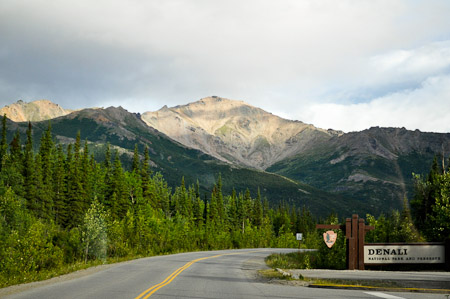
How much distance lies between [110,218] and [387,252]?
144ft

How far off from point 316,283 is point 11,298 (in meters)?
11.9

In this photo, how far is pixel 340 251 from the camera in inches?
1102

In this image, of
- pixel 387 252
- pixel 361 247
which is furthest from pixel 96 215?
pixel 387 252

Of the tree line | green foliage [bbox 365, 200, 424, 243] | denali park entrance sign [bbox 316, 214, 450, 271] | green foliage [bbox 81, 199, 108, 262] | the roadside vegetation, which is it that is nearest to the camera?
denali park entrance sign [bbox 316, 214, 450, 271]

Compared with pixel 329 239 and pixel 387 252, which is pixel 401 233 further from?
pixel 329 239

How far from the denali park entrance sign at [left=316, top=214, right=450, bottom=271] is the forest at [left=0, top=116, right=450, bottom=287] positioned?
2.65m

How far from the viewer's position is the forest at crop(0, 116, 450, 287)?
1330 inches

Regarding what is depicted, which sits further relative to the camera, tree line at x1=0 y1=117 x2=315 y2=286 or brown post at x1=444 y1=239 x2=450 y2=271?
tree line at x1=0 y1=117 x2=315 y2=286

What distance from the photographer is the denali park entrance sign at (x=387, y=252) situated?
2500 centimetres

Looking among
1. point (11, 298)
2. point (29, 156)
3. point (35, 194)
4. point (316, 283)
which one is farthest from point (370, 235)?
point (29, 156)

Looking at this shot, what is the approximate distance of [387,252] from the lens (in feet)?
83.0

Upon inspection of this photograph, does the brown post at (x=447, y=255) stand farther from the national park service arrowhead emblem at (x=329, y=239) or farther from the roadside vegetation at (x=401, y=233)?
the national park service arrowhead emblem at (x=329, y=239)

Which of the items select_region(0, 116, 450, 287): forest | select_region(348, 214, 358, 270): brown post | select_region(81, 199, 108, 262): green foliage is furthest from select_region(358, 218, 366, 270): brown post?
select_region(81, 199, 108, 262): green foliage

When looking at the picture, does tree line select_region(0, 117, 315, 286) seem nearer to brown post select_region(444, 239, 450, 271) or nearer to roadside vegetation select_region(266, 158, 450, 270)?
roadside vegetation select_region(266, 158, 450, 270)
